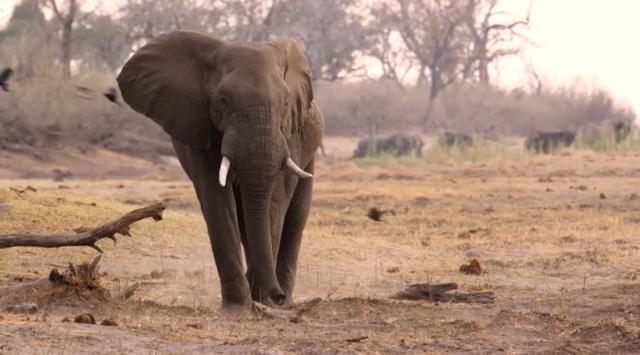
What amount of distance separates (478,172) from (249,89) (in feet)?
54.2

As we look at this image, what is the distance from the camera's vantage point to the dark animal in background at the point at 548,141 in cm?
2889

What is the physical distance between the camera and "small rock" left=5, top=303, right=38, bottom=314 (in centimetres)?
745

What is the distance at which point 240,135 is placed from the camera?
7793 millimetres

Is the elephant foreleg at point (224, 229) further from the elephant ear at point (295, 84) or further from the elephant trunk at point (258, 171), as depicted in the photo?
the elephant ear at point (295, 84)

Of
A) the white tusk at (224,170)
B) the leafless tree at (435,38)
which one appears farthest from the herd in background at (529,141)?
the white tusk at (224,170)

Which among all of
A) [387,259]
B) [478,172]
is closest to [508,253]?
[387,259]

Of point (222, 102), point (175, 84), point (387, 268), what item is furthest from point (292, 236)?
point (387, 268)

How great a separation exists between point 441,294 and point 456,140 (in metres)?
21.0

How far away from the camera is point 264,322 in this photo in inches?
297

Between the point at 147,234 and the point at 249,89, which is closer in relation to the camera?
the point at 249,89

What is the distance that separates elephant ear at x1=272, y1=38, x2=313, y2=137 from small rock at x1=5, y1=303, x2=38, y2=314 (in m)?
1.73

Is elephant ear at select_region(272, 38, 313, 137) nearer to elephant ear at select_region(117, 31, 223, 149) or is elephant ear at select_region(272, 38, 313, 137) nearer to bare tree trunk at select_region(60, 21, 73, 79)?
elephant ear at select_region(117, 31, 223, 149)

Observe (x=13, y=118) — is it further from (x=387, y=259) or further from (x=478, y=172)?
(x=387, y=259)

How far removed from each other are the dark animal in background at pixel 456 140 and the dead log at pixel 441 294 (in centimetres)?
1979
